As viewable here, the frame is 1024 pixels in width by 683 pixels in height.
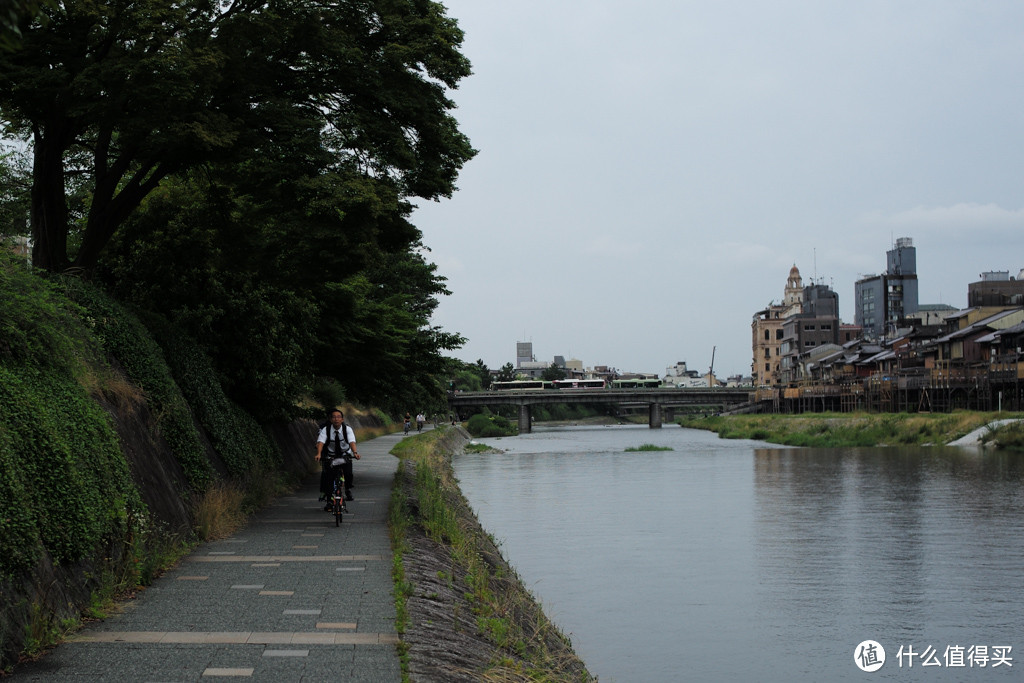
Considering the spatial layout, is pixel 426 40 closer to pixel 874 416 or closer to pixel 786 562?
pixel 786 562

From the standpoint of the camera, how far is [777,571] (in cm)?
1895

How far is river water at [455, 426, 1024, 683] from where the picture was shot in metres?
13.2

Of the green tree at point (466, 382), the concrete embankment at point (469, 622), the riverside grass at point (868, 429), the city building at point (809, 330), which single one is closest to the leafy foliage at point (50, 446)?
the concrete embankment at point (469, 622)

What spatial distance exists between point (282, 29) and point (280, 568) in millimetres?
9947

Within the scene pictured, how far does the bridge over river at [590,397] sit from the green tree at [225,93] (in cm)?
7840

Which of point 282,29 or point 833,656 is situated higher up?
point 282,29

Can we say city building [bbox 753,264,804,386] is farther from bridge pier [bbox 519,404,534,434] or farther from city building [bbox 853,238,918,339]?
bridge pier [bbox 519,404,534,434]

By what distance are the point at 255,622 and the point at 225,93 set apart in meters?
11.7

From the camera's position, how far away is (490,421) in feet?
332

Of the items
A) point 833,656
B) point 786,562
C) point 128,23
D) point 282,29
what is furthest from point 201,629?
point 786,562

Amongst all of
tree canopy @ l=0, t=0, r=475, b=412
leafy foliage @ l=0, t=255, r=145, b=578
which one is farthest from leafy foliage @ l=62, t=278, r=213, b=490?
tree canopy @ l=0, t=0, r=475, b=412

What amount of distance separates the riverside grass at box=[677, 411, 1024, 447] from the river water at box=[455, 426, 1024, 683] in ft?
75.5

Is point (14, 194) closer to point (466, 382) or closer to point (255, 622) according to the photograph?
point (255, 622)

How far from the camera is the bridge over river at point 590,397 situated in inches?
4050
